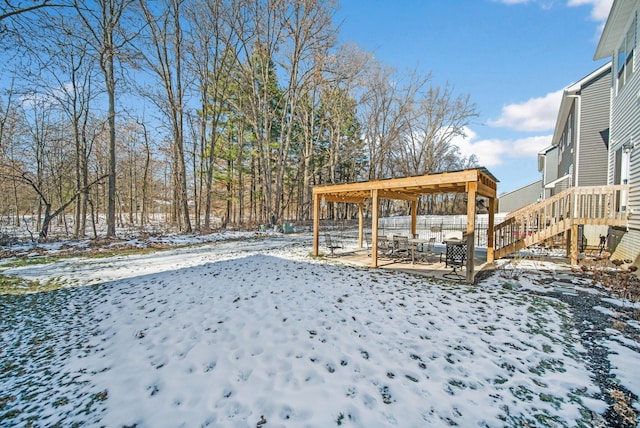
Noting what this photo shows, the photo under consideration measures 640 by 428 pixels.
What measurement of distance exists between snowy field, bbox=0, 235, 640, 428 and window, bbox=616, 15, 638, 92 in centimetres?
674

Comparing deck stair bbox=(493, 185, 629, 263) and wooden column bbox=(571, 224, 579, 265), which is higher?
deck stair bbox=(493, 185, 629, 263)

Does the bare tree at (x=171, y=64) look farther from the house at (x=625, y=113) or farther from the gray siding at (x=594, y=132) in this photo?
the gray siding at (x=594, y=132)

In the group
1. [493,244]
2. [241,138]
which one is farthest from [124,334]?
[241,138]

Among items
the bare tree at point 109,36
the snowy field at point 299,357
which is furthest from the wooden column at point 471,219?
the bare tree at point 109,36

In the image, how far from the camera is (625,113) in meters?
7.96

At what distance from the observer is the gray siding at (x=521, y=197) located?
28.1 metres

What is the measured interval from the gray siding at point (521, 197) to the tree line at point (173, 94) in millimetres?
13672

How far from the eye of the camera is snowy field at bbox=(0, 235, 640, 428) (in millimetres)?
2537

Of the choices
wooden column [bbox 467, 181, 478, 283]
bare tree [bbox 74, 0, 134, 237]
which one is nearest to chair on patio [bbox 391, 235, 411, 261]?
wooden column [bbox 467, 181, 478, 283]

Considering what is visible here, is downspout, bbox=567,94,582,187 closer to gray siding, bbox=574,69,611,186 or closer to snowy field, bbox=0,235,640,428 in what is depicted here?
gray siding, bbox=574,69,611,186

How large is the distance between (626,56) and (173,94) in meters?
A: 20.3

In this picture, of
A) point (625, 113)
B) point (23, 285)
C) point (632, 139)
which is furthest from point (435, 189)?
point (23, 285)

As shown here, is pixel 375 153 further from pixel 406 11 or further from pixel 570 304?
pixel 570 304

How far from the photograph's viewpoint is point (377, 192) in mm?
8344
